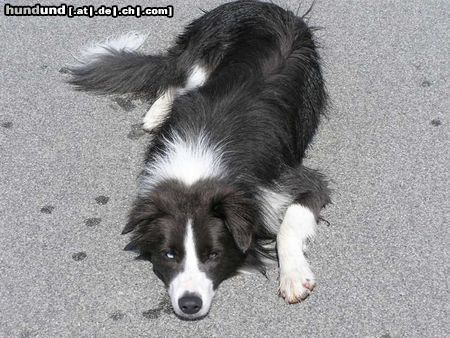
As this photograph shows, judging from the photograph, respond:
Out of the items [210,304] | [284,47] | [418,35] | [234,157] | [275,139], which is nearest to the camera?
[210,304]

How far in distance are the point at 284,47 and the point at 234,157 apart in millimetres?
1109

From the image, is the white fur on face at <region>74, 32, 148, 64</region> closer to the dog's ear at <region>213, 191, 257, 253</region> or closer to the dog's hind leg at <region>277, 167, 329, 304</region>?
the dog's hind leg at <region>277, 167, 329, 304</region>

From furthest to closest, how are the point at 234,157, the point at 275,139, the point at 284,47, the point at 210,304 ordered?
the point at 284,47 → the point at 275,139 → the point at 234,157 → the point at 210,304

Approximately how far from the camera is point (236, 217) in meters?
3.88

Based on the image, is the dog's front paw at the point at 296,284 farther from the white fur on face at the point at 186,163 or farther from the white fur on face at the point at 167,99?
the white fur on face at the point at 167,99

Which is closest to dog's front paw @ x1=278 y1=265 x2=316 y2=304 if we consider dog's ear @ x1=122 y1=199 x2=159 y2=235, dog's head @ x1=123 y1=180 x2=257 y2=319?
dog's head @ x1=123 y1=180 x2=257 y2=319

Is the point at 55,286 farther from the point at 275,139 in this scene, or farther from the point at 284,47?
the point at 284,47

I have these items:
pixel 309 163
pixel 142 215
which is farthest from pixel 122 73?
pixel 142 215

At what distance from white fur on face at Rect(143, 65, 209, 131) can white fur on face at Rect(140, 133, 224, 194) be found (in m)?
0.79

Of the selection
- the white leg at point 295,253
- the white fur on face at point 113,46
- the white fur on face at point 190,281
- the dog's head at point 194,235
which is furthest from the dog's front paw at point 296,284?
the white fur on face at point 113,46

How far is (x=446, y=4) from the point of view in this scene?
21.1 feet

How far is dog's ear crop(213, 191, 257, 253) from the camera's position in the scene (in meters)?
3.87

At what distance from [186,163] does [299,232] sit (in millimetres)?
754

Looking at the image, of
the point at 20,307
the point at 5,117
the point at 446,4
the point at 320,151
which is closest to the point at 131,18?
the point at 5,117
